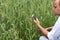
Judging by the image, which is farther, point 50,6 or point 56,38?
point 50,6

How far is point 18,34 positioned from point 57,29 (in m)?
1.03

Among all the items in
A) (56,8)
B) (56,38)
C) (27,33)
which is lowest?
(27,33)

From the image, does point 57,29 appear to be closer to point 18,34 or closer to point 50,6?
point 18,34

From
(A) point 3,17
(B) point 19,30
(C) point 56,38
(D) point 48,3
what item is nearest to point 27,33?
(B) point 19,30

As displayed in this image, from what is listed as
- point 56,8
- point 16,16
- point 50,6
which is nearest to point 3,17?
point 16,16

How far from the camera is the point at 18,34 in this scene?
12.8 feet

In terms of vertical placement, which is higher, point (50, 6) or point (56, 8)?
point (56, 8)

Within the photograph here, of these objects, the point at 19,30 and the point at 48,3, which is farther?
the point at 48,3

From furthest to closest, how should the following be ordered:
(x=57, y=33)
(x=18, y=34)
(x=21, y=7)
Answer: (x=21, y=7) → (x=18, y=34) → (x=57, y=33)

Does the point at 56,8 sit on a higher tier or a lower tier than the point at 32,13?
higher

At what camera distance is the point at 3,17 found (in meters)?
4.07

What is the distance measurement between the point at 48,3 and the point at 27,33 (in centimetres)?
70

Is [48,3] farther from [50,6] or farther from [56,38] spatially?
[56,38]

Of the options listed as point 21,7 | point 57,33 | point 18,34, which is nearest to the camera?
point 57,33
